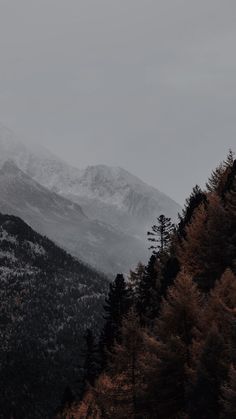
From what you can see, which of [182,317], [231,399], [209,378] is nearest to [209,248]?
[182,317]

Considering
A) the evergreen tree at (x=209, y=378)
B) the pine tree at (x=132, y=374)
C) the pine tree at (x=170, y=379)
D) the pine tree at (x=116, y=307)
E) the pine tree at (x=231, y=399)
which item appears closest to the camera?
the pine tree at (x=231, y=399)

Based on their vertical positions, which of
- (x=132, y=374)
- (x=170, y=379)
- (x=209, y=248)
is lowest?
(x=132, y=374)

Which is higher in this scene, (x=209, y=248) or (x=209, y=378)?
(x=209, y=248)

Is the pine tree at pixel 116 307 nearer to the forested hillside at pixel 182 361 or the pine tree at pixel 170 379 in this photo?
the forested hillside at pixel 182 361

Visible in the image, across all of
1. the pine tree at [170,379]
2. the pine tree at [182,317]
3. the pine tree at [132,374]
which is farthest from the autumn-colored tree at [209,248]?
the pine tree at [170,379]

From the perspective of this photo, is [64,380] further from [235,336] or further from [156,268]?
[235,336]

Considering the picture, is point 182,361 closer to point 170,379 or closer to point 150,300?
point 170,379

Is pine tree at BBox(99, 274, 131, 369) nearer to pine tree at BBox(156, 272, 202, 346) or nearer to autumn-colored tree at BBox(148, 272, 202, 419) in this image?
autumn-colored tree at BBox(148, 272, 202, 419)

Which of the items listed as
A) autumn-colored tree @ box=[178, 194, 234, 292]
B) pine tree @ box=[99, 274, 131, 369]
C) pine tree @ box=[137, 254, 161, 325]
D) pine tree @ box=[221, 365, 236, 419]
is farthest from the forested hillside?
pine tree @ box=[99, 274, 131, 369]

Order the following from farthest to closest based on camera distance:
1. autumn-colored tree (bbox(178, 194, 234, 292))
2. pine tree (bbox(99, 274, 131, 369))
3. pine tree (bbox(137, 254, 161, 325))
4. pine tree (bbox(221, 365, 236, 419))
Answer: pine tree (bbox(99, 274, 131, 369)) → pine tree (bbox(137, 254, 161, 325)) → autumn-colored tree (bbox(178, 194, 234, 292)) → pine tree (bbox(221, 365, 236, 419))

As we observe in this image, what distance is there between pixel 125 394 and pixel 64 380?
16502 centimetres

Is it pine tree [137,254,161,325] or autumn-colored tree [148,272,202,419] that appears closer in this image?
autumn-colored tree [148,272,202,419]

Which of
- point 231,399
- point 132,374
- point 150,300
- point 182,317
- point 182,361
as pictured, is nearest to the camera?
point 231,399

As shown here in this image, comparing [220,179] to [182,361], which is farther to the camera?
[220,179]
